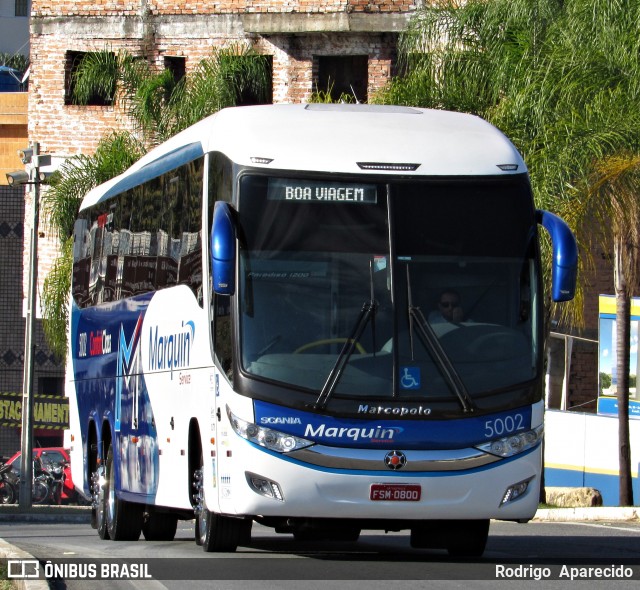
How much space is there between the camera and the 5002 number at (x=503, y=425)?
12438 mm

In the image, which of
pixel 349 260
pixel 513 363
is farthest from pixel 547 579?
pixel 349 260

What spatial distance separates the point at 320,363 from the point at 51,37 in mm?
32307

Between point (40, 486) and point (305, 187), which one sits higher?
point (305, 187)

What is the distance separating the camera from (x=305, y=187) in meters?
12.9

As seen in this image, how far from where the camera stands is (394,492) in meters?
12.3

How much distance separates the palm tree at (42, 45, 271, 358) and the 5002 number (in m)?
21.2

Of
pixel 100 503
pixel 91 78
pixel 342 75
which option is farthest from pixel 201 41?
pixel 100 503

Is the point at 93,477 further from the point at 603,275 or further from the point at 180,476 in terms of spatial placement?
the point at 603,275

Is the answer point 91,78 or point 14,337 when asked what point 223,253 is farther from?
point 14,337

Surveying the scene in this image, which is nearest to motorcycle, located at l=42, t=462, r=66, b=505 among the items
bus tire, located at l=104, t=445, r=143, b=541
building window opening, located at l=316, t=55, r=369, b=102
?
building window opening, located at l=316, t=55, r=369, b=102

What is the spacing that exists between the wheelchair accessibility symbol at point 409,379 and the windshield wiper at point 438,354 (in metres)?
0.19

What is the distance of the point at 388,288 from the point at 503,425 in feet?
4.42

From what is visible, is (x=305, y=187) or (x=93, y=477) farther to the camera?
(x=93, y=477)

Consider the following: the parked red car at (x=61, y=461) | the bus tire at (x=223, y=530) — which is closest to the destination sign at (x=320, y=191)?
the bus tire at (x=223, y=530)
